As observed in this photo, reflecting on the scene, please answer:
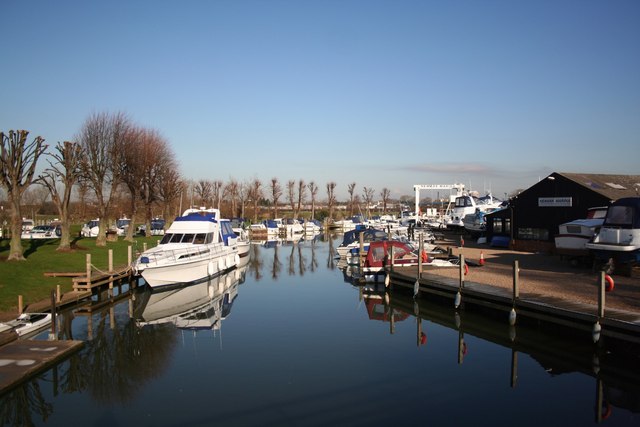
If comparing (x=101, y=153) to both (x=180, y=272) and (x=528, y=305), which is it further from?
(x=528, y=305)

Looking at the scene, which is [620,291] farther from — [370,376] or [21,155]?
[21,155]

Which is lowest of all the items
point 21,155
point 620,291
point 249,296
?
point 249,296

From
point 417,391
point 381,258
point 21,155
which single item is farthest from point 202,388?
point 21,155

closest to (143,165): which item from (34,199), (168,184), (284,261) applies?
(168,184)

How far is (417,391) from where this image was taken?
12359 mm

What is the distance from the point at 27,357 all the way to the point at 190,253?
13.4 metres

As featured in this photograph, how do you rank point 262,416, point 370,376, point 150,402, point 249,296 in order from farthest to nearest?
point 249,296, point 370,376, point 150,402, point 262,416

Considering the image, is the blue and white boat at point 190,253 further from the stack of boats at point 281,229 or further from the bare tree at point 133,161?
the stack of boats at point 281,229

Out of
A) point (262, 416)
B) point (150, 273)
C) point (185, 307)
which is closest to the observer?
point (262, 416)

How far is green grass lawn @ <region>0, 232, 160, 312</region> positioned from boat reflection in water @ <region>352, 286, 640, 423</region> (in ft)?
43.1

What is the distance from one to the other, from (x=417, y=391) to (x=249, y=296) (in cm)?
1488

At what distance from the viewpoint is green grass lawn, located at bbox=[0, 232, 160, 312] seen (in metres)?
19.6

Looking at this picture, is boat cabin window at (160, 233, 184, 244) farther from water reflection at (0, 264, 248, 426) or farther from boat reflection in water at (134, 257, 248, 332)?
water reflection at (0, 264, 248, 426)

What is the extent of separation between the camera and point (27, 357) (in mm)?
13109
